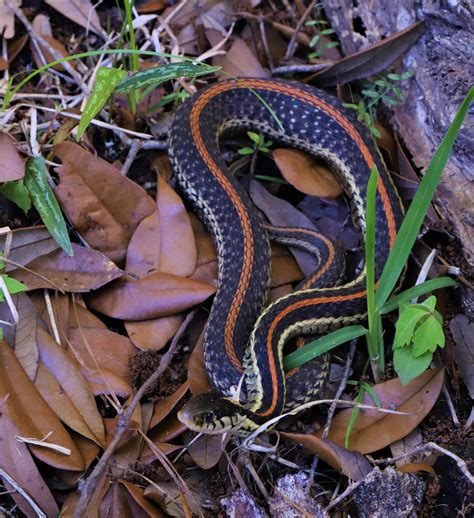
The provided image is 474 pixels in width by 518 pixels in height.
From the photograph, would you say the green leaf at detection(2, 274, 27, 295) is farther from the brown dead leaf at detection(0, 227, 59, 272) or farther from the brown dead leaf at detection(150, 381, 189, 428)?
the brown dead leaf at detection(150, 381, 189, 428)

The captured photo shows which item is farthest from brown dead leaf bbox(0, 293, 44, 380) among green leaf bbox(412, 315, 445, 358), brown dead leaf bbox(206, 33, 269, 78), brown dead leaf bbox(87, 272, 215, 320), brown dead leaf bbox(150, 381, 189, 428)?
brown dead leaf bbox(206, 33, 269, 78)

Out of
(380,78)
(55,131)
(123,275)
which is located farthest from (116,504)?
(380,78)

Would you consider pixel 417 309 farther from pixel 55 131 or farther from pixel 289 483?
pixel 55 131

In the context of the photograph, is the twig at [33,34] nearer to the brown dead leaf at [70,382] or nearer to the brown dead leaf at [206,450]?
the brown dead leaf at [70,382]

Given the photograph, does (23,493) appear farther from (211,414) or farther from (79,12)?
(79,12)

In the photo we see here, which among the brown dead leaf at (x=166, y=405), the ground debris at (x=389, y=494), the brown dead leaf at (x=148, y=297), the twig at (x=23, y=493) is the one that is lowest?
the twig at (x=23, y=493)

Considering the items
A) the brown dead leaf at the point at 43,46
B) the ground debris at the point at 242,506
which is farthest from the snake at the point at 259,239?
the brown dead leaf at the point at 43,46

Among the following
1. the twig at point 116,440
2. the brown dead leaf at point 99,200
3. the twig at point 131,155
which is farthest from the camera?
the twig at point 131,155

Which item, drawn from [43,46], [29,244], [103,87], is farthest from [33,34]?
[29,244]
